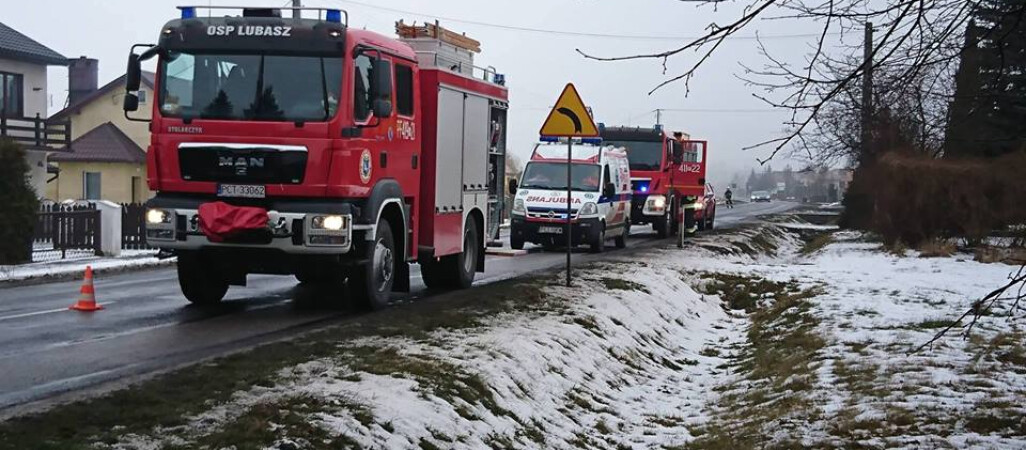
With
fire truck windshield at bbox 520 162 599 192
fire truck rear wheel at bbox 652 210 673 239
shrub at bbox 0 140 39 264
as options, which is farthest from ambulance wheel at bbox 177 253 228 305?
fire truck rear wheel at bbox 652 210 673 239

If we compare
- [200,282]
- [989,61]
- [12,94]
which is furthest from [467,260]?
[12,94]

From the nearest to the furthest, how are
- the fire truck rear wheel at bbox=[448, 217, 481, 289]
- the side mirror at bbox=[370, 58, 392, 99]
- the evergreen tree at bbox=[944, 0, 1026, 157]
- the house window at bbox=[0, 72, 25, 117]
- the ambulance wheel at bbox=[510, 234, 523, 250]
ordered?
the evergreen tree at bbox=[944, 0, 1026, 157] < the side mirror at bbox=[370, 58, 392, 99] < the fire truck rear wheel at bbox=[448, 217, 481, 289] < the ambulance wheel at bbox=[510, 234, 523, 250] < the house window at bbox=[0, 72, 25, 117]

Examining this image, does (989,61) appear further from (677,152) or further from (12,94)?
(12,94)

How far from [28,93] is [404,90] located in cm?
3172

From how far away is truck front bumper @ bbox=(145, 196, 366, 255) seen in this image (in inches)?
459

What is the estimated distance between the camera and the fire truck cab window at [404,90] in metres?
13.3

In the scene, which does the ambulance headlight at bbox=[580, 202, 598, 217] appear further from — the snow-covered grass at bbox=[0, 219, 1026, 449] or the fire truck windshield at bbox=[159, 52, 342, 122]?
the fire truck windshield at bbox=[159, 52, 342, 122]

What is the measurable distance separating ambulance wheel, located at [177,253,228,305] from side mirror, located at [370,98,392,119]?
260 cm

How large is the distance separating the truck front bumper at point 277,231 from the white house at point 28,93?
95.4 feet

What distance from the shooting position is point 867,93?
41.5 ft

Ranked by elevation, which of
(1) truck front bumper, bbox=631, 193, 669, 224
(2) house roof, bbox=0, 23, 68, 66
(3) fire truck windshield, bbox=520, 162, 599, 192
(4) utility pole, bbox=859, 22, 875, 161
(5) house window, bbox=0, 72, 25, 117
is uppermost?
(2) house roof, bbox=0, 23, 68, 66

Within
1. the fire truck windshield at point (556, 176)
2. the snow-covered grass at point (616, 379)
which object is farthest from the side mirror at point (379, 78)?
the fire truck windshield at point (556, 176)

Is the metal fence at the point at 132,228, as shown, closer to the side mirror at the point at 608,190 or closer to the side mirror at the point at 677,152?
the side mirror at the point at 608,190

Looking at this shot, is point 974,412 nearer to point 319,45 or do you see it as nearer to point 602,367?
point 602,367
